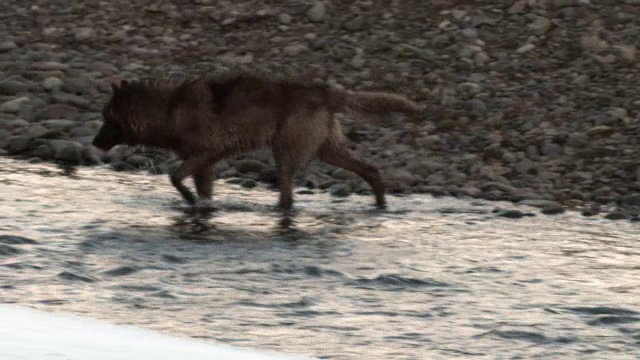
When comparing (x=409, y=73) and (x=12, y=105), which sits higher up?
(x=409, y=73)

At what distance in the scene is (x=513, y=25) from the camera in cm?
1363

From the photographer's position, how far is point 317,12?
14188mm

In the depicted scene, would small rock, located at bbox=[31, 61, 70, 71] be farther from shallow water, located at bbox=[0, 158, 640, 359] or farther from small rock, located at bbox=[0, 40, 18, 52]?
shallow water, located at bbox=[0, 158, 640, 359]

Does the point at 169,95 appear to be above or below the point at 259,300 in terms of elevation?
above

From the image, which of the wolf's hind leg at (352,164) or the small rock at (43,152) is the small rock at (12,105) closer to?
the small rock at (43,152)

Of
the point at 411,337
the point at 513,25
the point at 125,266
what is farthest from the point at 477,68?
the point at 411,337

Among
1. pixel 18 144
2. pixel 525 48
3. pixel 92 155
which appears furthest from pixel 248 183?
pixel 525 48

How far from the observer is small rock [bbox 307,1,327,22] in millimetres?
14133

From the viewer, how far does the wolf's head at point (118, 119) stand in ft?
31.7

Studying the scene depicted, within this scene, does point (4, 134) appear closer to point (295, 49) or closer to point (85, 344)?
point (295, 49)

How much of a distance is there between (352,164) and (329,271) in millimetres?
2974

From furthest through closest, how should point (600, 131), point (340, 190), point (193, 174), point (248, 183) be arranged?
1. point (600, 131)
2. point (248, 183)
3. point (340, 190)
4. point (193, 174)

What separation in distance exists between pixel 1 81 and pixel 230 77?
4.00 metres

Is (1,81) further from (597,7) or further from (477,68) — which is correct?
(597,7)
